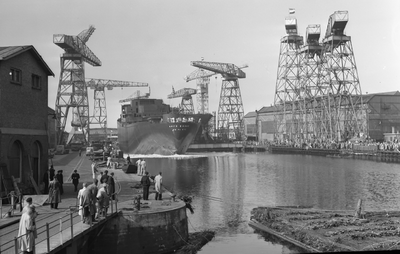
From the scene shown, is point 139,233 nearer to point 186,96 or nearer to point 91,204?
point 91,204

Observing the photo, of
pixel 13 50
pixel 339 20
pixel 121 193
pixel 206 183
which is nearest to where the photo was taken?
pixel 13 50

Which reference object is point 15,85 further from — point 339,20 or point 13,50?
point 339,20

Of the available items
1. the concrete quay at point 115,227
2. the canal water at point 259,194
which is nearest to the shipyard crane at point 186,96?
the canal water at point 259,194

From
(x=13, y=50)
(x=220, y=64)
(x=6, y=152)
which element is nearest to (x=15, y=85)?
(x=13, y=50)

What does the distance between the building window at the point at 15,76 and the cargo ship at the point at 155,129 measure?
60.7 m

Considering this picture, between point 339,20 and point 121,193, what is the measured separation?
80.3 m

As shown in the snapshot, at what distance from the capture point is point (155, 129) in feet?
280

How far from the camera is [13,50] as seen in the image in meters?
22.8

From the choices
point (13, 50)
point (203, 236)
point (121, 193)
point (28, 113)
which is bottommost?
point (203, 236)

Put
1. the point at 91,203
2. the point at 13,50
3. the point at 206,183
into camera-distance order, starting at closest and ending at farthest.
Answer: the point at 91,203 < the point at 13,50 < the point at 206,183

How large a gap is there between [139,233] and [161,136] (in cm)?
6901

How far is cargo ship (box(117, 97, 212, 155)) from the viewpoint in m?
84.4

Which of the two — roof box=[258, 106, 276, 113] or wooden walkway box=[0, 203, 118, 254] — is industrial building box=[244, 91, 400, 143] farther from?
wooden walkway box=[0, 203, 118, 254]

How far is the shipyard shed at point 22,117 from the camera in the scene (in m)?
21.3
